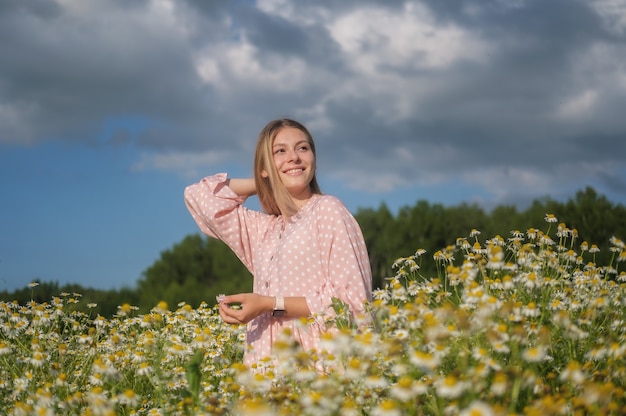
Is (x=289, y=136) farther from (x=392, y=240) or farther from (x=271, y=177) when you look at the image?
(x=392, y=240)

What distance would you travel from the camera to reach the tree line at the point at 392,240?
67.5ft

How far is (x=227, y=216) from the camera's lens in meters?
5.28

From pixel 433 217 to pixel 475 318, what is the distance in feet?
76.6

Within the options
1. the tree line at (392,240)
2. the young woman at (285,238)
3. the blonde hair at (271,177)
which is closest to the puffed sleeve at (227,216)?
the young woman at (285,238)

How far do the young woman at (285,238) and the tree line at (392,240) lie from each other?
12970 millimetres

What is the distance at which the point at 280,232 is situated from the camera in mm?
5066

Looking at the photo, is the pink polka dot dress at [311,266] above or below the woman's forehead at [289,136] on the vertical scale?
below

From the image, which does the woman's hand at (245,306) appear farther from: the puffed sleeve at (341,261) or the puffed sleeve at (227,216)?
the puffed sleeve at (227,216)

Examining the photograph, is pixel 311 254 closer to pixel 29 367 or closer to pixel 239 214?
pixel 239 214

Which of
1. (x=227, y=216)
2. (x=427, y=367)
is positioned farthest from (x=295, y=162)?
(x=427, y=367)

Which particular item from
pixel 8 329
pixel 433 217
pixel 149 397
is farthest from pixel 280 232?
pixel 433 217

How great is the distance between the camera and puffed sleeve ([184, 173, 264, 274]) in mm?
5281

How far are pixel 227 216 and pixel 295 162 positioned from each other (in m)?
0.69

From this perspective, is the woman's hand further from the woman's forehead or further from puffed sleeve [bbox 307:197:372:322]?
the woman's forehead
